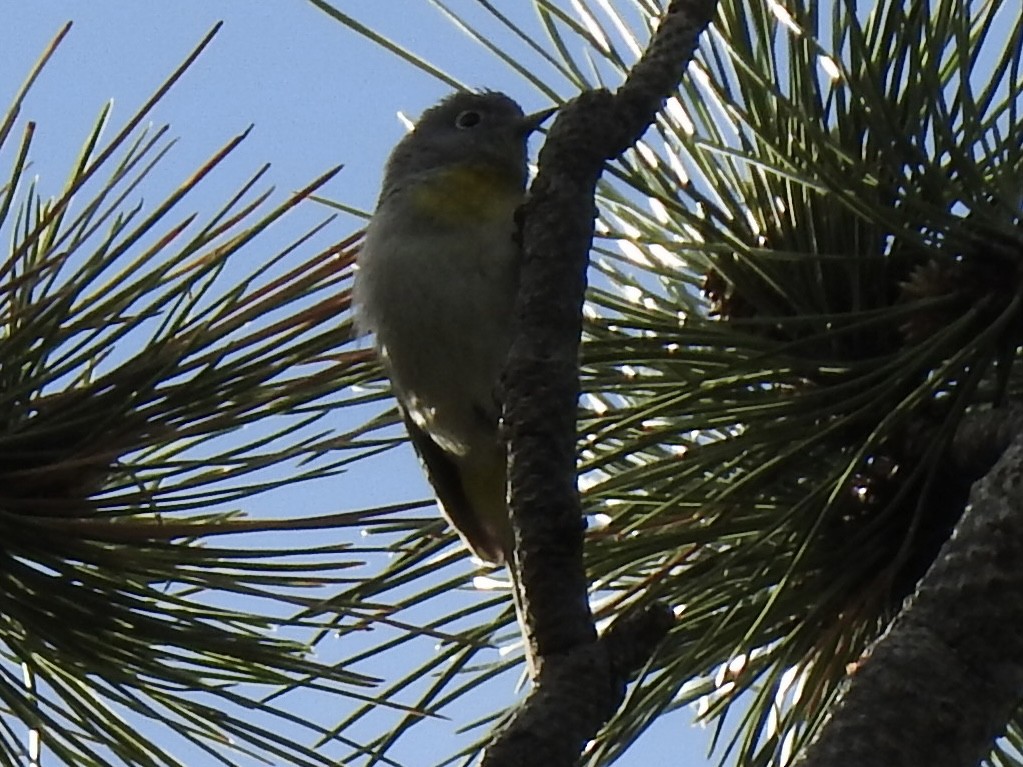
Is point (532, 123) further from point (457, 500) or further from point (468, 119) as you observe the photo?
point (457, 500)

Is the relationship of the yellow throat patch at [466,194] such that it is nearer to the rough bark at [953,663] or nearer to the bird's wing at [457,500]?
the bird's wing at [457,500]

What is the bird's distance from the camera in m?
1.94

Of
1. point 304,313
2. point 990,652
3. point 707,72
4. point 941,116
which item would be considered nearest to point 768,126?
point 707,72

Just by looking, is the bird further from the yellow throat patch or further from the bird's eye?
the bird's eye

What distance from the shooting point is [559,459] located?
0.96 metres

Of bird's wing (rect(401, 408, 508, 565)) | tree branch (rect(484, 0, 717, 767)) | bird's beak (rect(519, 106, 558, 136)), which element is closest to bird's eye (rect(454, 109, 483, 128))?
bird's beak (rect(519, 106, 558, 136))

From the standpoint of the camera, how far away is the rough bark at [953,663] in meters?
0.88

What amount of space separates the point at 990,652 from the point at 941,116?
1.75 ft

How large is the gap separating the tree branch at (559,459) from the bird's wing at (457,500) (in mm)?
652

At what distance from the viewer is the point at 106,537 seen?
1.44m

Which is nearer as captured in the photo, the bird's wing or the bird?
the bird's wing

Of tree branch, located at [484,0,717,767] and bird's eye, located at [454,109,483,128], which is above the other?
bird's eye, located at [454,109,483,128]

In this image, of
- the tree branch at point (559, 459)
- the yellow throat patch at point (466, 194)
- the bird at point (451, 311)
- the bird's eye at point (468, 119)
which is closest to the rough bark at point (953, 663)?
the tree branch at point (559, 459)

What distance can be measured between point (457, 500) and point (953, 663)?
1.14 m
